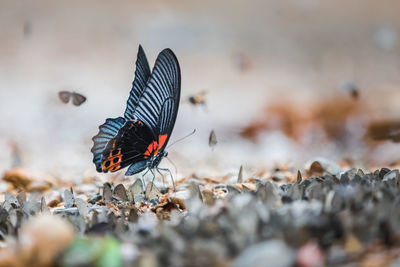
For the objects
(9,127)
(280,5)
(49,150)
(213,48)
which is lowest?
(49,150)

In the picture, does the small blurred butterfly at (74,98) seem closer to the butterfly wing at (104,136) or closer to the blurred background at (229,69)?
the butterfly wing at (104,136)

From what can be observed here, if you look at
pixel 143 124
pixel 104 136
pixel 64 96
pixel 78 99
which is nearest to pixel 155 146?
pixel 143 124

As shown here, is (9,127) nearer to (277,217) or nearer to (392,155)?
(392,155)

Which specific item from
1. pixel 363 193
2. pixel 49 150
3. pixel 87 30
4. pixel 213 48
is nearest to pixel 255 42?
pixel 213 48

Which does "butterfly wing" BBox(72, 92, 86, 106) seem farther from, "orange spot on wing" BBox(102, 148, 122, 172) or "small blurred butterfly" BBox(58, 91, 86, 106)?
"orange spot on wing" BBox(102, 148, 122, 172)


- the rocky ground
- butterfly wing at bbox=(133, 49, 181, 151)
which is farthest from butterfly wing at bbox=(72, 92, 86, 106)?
the rocky ground
